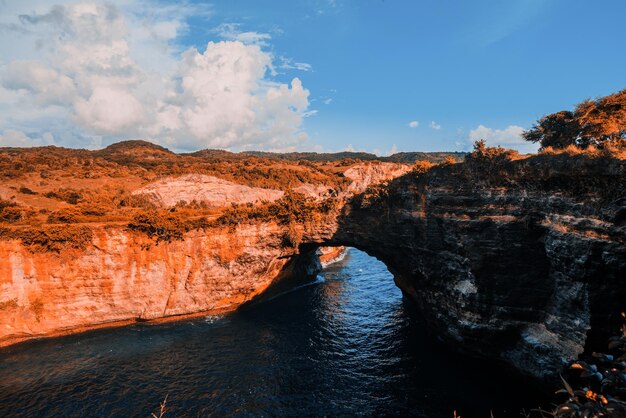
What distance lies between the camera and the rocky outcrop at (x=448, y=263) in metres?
18.8

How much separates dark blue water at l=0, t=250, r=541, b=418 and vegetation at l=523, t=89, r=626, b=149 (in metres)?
17.6

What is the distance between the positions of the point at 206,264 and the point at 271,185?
1164 inches

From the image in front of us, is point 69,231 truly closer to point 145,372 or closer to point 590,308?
point 145,372

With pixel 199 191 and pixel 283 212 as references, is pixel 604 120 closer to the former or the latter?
pixel 283 212

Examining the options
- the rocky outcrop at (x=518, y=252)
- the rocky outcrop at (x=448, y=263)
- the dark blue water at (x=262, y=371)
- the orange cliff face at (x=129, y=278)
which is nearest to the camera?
the rocky outcrop at (x=518, y=252)

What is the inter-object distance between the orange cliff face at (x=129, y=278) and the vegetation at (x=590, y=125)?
88.8 feet

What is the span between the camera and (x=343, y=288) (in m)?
44.0

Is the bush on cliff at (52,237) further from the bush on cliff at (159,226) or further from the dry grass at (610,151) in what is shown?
the dry grass at (610,151)

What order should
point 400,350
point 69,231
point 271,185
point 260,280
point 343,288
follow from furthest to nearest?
point 271,185 → point 343,288 → point 260,280 → point 69,231 → point 400,350

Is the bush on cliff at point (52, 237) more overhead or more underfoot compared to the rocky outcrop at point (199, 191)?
more underfoot

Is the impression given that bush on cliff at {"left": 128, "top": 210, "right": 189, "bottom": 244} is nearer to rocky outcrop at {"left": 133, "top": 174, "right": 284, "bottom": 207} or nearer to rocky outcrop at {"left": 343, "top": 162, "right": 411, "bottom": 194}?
rocky outcrop at {"left": 133, "top": 174, "right": 284, "bottom": 207}

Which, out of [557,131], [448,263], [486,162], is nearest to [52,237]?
[448,263]

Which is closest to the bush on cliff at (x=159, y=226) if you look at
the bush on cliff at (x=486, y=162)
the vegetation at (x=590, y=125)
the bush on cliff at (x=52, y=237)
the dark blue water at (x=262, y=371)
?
the bush on cliff at (x=52, y=237)

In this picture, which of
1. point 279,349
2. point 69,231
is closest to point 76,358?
point 69,231
